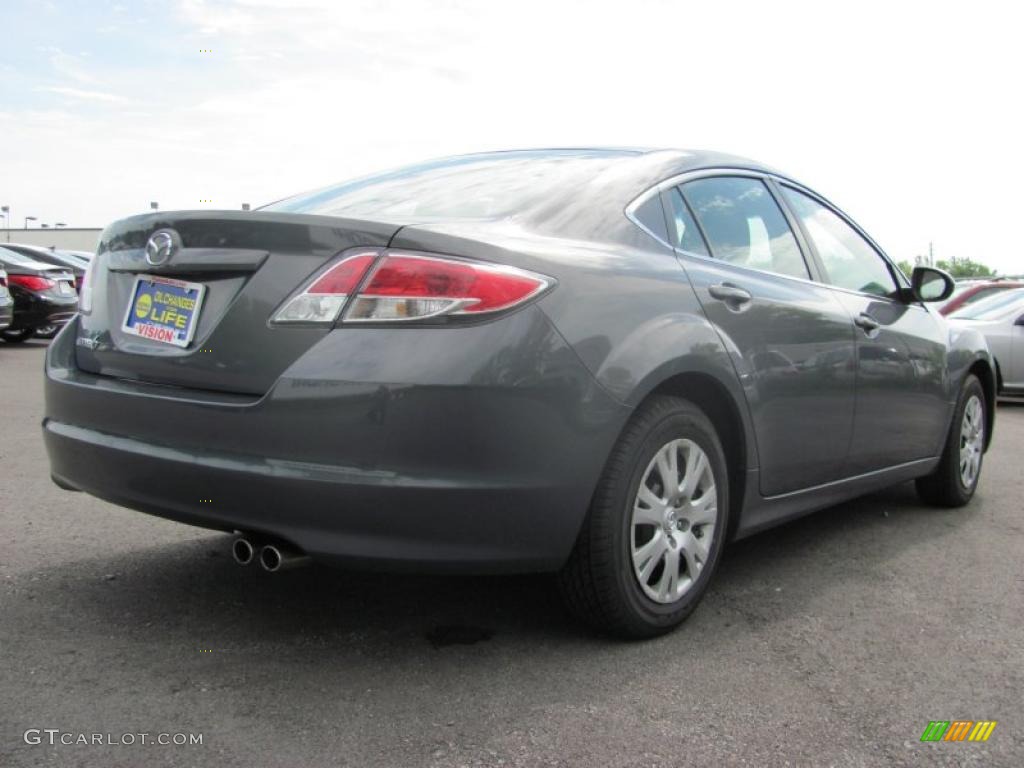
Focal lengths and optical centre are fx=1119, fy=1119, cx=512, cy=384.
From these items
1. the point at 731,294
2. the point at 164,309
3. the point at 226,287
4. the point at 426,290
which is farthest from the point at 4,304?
the point at 426,290

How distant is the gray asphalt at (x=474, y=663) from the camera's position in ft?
8.37

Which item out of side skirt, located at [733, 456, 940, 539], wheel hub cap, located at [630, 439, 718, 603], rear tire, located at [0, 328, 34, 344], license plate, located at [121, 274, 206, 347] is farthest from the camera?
rear tire, located at [0, 328, 34, 344]

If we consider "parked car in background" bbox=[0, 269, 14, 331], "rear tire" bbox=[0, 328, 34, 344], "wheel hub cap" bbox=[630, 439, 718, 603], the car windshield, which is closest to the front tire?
"wheel hub cap" bbox=[630, 439, 718, 603]

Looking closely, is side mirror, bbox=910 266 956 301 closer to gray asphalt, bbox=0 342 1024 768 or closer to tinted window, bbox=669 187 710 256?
gray asphalt, bbox=0 342 1024 768

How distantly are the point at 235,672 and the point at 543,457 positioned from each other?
979 millimetres

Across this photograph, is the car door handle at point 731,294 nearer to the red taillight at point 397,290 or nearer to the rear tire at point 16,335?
the red taillight at point 397,290

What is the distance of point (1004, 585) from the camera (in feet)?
13.5

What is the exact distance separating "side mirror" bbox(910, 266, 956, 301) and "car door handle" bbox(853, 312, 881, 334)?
2.11 ft

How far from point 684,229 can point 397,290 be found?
1.26 metres

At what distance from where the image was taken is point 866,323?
446 cm

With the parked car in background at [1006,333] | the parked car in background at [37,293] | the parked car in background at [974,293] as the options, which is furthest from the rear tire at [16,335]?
the parked car in background at [1006,333]

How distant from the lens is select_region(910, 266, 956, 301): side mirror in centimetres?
508

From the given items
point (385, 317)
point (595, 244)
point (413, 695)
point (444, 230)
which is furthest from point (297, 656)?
point (595, 244)

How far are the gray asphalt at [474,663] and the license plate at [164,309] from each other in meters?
0.86
